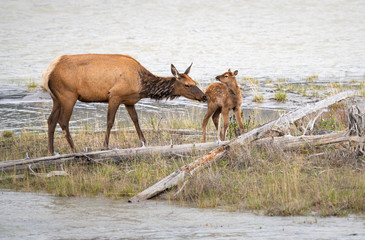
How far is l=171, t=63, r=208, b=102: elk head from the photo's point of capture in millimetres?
12336

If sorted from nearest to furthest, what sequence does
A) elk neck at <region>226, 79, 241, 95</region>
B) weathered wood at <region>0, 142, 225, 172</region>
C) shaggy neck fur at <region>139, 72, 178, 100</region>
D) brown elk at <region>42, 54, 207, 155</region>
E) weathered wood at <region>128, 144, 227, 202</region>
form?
weathered wood at <region>128, 144, 227, 202</region>
weathered wood at <region>0, 142, 225, 172</region>
brown elk at <region>42, 54, 207, 155</region>
shaggy neck fur at <region>139, 72, 178, 100</region>
elk neck at <region>226, 79, 241, 95</region>

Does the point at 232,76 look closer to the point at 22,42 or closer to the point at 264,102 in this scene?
the point at 264,102

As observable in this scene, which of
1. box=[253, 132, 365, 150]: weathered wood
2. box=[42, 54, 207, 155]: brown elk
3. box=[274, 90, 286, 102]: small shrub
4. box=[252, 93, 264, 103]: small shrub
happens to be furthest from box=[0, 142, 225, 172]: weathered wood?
box=[274, 90, 286, 102]: small shrub

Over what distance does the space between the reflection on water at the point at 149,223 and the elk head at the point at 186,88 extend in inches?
156

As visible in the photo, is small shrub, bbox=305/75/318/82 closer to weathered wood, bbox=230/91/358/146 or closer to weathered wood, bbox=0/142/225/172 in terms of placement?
weathered wood, bbox=230/91/358/146

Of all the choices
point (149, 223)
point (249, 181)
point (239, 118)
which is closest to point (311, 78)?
point (239, 118)

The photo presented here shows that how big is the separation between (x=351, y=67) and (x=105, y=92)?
20856 millimetres

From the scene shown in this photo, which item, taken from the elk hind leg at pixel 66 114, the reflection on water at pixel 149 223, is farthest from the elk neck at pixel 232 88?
the reflection on water at pixel 149 223

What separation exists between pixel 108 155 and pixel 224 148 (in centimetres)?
196

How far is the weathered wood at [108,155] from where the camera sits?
1035 centimetres

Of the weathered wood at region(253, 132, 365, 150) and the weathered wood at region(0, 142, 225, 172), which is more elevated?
the weathered wood at region(253, 132, 365, 150)

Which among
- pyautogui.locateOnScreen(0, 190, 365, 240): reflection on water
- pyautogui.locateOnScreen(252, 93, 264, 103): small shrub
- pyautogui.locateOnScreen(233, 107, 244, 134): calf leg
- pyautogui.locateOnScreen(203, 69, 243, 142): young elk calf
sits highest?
pyautogui.locateOnScreen(203, 69, 243, 142): young elk calf

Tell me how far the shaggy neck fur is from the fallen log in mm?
2330

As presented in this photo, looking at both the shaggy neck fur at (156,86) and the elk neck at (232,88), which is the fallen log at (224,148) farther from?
the shaggy neck fur at (156,86)
